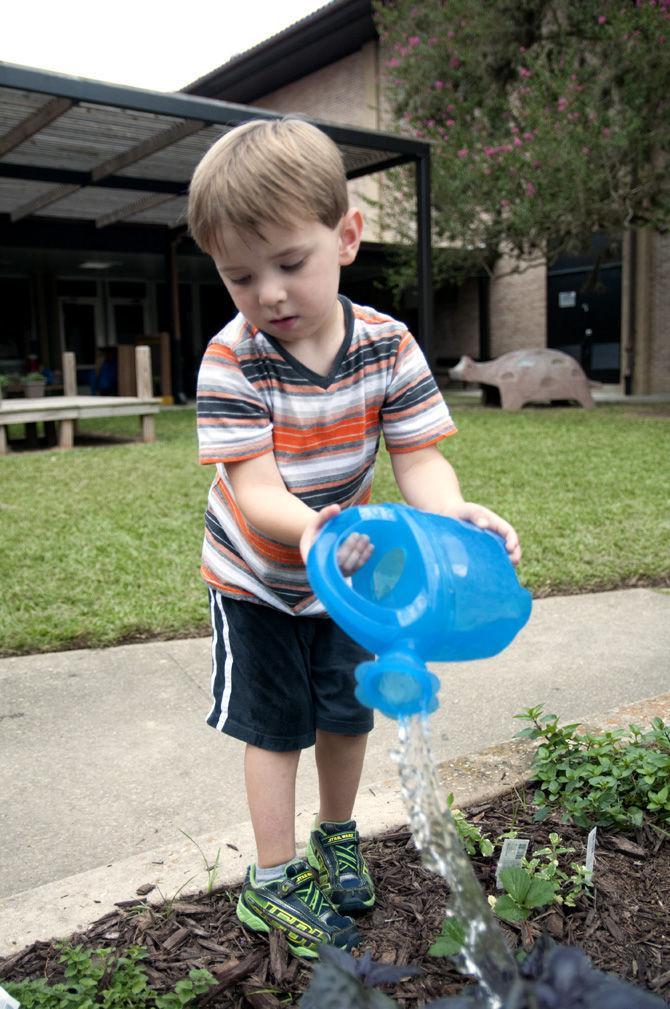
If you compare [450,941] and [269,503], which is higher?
[269,503]

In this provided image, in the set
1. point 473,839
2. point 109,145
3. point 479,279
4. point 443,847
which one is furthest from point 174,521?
point 479,279

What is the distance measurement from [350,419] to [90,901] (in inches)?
40.3

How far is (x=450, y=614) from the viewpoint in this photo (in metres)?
1.05

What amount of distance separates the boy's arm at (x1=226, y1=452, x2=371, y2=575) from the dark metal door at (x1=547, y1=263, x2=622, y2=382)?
61.4ft

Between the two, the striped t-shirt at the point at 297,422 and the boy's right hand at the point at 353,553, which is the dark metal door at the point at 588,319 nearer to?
the striped t-shirt at the point at 297,422

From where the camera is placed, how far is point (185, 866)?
179cm

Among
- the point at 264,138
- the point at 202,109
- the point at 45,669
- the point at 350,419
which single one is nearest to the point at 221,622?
the point at 350,419

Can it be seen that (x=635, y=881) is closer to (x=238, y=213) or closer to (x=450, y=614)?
(x=450, y=614)

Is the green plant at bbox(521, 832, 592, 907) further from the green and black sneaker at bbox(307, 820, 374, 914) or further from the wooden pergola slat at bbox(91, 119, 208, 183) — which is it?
the wooden pergola slat at bbox(91, 119, 208, 183)

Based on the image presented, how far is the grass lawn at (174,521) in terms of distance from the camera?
11.9 feet

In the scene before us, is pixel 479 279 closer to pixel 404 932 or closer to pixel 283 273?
pixel 283 273

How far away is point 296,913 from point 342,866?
0.15 meters

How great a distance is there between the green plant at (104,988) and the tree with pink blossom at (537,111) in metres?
11.5

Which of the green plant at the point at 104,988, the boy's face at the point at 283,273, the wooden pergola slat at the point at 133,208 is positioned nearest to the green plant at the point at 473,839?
the green plant at the point at 104,988
